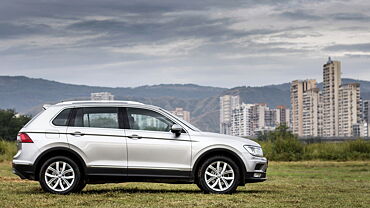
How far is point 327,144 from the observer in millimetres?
45812

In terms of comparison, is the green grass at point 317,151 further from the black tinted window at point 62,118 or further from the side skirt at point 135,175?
the black tinted window at point 62,118

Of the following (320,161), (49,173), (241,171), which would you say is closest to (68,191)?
(49,173)

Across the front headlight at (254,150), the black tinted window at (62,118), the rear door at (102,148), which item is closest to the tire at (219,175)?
the front headlight at (254,150)

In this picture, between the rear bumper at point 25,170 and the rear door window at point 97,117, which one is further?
the rear door window at point 97,117

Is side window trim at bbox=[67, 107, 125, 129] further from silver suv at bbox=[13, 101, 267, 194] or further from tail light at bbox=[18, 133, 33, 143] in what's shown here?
tail light at bbox=[18, 133, 33, 143]

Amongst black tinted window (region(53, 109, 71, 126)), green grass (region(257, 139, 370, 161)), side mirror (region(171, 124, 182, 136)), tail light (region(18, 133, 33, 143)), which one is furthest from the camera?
green grass (region(257, 139, 370, 161))

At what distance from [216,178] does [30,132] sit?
3.72m

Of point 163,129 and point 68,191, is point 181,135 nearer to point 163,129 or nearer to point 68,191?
point 163,129

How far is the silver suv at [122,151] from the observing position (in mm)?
14078

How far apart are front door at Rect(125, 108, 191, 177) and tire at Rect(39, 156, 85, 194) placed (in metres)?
1.05

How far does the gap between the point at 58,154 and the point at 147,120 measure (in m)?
1.84

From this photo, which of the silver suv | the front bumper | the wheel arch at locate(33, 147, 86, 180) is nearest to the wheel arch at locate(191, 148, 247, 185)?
the silver suv

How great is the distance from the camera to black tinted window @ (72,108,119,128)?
14.3m

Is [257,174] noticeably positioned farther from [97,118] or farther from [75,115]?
[75,115]
